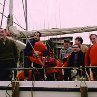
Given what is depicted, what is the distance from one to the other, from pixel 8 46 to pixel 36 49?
31.8 inches

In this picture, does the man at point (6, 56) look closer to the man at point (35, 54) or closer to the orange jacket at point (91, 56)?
the man at point (35, 54)

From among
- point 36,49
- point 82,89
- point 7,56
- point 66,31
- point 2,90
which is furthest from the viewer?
point 66,31

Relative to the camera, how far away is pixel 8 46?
290 inches

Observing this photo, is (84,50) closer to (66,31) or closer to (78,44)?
(78,44)

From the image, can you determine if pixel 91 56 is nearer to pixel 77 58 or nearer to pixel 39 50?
pixel 77 58

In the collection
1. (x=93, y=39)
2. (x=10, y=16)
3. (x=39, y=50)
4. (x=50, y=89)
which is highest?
(x=10, y=16)

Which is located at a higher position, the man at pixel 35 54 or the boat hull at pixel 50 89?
the man at pixel 35 54

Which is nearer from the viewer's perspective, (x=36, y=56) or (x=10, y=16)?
(x=36, y=56)

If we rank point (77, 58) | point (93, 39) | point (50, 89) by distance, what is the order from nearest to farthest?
point (50, 89) < point (93, 39) < point (77, 58)

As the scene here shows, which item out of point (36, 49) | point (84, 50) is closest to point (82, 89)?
point (84, 50)

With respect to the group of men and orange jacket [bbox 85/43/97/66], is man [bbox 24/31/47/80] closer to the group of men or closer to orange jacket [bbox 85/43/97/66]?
the group of men

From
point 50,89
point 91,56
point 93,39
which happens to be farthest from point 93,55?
point 50,89

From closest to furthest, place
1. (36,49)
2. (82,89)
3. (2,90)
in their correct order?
(82,89), (2,90), (36,49)

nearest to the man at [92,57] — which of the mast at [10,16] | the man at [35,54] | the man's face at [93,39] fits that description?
the man's face at [93,39]
